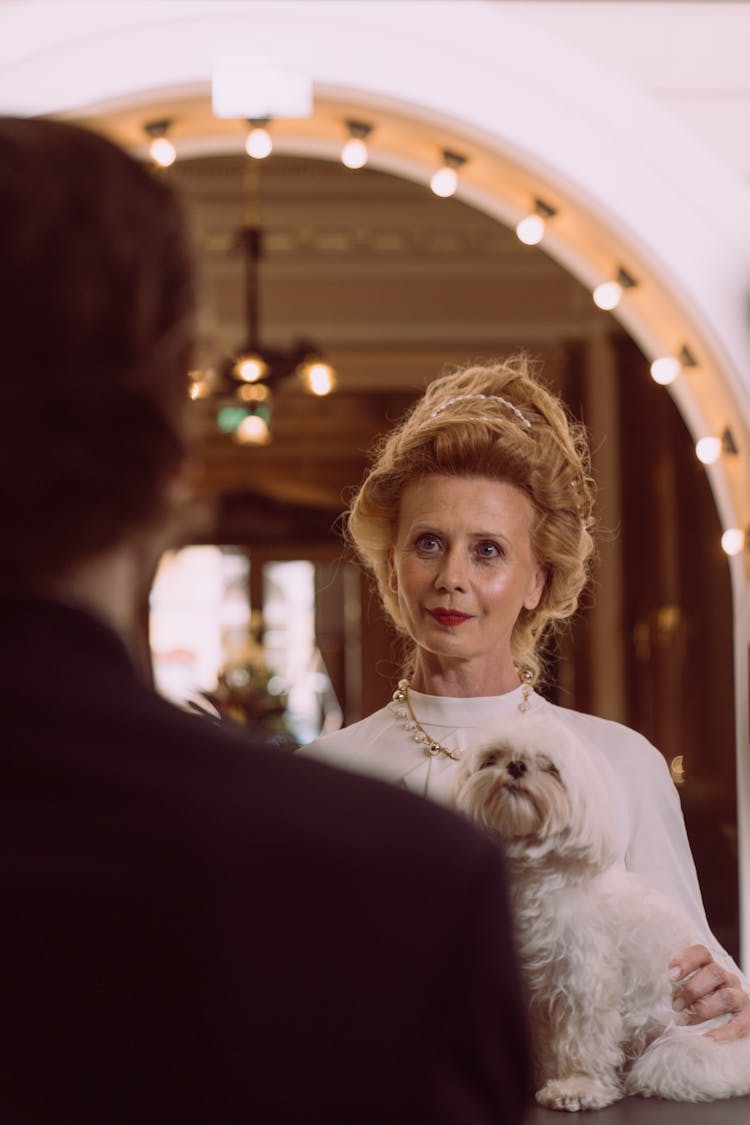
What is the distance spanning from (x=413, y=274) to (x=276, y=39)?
598 centimetres

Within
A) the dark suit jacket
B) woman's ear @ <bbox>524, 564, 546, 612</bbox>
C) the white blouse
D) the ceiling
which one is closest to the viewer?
Result: the dark suit jacket

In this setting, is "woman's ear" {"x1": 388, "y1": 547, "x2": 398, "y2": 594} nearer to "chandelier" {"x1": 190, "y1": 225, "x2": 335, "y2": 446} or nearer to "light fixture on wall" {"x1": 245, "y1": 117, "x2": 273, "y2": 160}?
"light fixture on wall" {"x1": 245, "y1": 117, "x2": 273, "y2": 160}

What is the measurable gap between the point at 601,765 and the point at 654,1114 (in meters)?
0.35

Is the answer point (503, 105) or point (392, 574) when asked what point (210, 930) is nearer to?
point (392, 574)

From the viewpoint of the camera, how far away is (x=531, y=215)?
95.4 inches

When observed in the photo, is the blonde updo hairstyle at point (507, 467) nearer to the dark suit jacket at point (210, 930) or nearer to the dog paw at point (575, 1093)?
the dog paw at point (575, 1093)

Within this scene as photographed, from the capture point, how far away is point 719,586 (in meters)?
7.09

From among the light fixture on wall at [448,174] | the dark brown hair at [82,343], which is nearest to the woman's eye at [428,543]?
the dark brown hair at [82,343]

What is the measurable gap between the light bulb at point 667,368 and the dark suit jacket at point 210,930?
1.88 meters

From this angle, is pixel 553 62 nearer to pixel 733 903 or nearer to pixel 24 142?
pixel 733 903

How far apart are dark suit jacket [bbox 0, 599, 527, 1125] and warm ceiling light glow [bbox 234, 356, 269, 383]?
5.35 m

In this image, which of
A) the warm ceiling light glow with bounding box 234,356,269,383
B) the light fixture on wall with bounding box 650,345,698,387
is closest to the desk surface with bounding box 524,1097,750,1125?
the light fixture on wall with bounding box 650,345,698,387

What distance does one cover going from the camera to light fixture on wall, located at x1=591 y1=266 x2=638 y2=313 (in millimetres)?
2409

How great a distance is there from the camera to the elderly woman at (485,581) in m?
1.46
